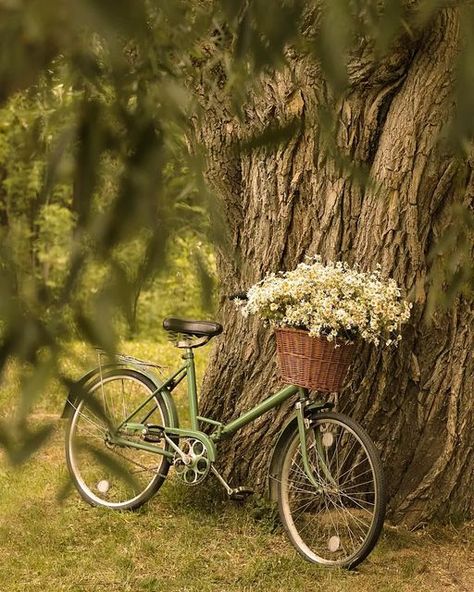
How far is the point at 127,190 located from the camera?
1056 millimetres

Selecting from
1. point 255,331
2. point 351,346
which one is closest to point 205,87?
point 351,346

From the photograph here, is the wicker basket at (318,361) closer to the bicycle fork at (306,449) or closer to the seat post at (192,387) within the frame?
the bicycle fork at (306,449)

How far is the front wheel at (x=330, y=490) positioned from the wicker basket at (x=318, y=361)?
0.18 metres

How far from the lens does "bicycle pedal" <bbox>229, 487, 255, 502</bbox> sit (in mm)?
4438

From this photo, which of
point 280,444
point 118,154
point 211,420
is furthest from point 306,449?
point 118,154

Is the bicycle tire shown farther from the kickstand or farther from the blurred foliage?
the kickstand

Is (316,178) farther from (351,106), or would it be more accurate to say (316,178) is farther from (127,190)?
(127,190)

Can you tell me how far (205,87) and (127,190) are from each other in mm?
475

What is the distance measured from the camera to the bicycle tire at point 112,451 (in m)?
1.31

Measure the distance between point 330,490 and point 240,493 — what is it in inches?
17.9

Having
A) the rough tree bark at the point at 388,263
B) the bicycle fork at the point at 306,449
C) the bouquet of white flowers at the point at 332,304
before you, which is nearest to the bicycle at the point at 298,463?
the bicycle fork at the point at 306,449

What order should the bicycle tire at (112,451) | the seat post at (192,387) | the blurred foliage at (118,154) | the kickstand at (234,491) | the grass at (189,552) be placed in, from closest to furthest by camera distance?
the blurred foliage at (118,154)
the bicycle tire at (112,451)
the grass at (189,552)
the kickstand at (234,491)
the seat post at (192,387)

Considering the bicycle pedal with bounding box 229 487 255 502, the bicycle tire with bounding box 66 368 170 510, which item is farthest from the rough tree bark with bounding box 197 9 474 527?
the bicycle tire with bounding box 66 368 170 510

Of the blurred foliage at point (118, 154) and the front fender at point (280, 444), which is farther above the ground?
the blurred foliage at point (118, 154)
